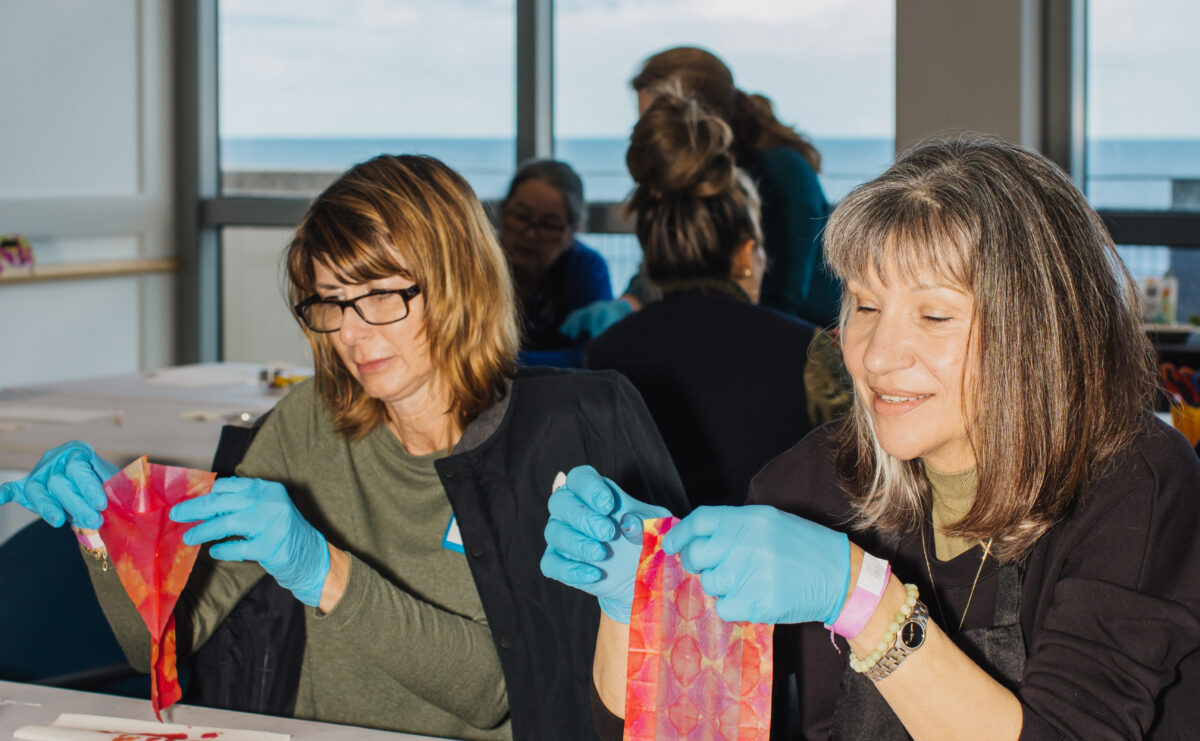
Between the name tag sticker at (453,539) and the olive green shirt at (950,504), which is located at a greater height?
the olive green shirt at (950,504)

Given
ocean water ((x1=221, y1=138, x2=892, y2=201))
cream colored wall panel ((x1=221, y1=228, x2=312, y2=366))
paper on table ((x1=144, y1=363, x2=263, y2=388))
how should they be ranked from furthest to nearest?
cream colored wall panel ((x1=221, y1=228, x2=312, y2=366)), ocean water ((x1=221, y1=138, x2=892, y2=201)), paper on table ((x1=144, y1=363, x2=263, y2=388))

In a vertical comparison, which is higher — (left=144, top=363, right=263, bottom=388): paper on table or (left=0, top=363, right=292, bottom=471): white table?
(left=144, top=363, right=263, bottom=388): paper on table

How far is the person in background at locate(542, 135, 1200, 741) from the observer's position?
3.26ft

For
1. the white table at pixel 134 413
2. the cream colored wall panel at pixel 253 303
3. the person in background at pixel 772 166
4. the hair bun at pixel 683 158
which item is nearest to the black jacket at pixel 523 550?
the hair bun at pixel 683 158

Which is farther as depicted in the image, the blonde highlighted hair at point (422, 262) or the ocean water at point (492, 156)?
the ocean water at point (492, 156)

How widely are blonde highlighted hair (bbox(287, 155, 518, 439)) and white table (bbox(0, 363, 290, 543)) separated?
1039mm

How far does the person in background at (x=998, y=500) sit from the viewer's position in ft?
3.26

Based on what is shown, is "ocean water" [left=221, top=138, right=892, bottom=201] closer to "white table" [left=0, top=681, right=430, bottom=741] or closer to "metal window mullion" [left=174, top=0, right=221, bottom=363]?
"metal window mullion" [left=174, top=0, right=221, bottom=363]

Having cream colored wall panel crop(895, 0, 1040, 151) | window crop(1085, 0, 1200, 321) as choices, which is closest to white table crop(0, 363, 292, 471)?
cream colored wall panel crop(895, 0, 1040, 151)

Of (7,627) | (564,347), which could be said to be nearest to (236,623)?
(7,627)

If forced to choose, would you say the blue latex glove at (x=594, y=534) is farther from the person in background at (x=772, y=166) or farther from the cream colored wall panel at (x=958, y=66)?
the cream colored wall panel at (x=958, y=66)

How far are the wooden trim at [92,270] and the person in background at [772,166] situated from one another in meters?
2.88

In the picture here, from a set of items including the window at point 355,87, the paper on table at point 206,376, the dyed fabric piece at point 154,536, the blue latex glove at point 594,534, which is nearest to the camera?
the blue latex glove at point 594,534

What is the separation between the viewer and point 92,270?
16.3 feet
